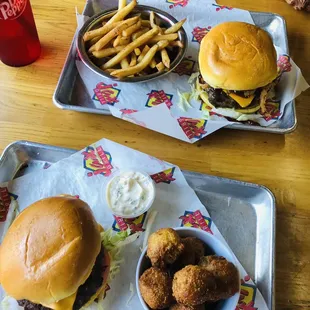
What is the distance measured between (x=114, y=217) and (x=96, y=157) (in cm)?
22

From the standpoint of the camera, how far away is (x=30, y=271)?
0.98 meters

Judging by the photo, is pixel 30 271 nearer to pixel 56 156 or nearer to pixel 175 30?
pixel 56 156

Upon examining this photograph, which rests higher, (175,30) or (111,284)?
(175,30)

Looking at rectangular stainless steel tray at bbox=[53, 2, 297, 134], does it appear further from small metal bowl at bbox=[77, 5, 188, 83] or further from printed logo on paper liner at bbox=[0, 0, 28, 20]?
printed logo on paper liner at bbox=[0, 0, 28, 20]

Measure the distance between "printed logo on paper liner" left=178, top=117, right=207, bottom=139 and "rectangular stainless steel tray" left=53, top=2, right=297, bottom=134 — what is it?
3.7 inches

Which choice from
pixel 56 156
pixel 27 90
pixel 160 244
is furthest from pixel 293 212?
pixel 27 90

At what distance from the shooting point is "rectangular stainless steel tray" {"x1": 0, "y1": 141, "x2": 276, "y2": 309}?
121cm

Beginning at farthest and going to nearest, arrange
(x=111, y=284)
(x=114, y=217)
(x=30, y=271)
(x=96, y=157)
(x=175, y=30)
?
1. (x=175, y=30)
2. (x=96, y=157)
3. (x=114, y=217)
4. (x=111, y=284)
5. (x=30, y=271)

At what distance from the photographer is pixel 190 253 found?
3.50ft

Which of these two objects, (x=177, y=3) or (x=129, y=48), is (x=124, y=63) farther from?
(x=177, y=3)

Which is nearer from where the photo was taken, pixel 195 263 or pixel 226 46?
pixel 195 263

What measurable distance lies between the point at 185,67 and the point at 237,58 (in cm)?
28

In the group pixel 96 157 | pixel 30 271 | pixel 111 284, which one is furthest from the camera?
pixel 96 157

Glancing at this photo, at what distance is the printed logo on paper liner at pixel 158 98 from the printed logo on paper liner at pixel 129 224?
45cm
